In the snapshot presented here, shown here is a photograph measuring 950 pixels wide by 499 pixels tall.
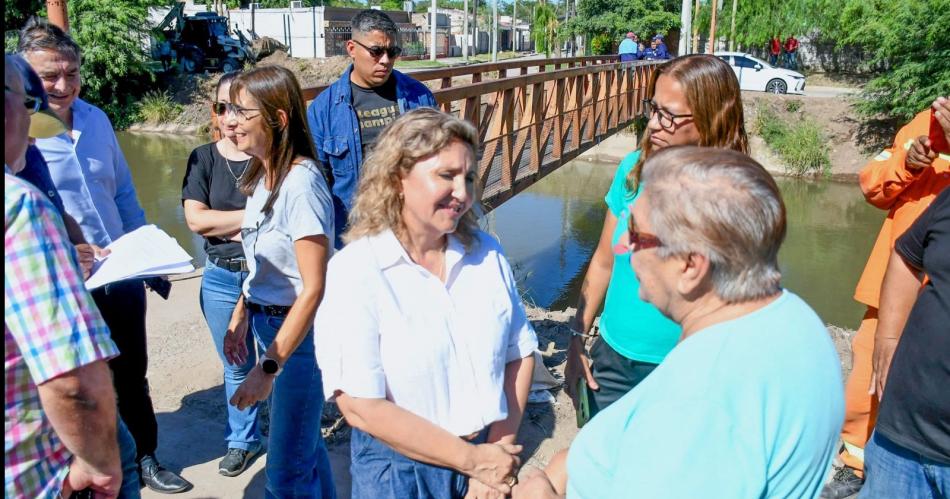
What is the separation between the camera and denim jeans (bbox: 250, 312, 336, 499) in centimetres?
230

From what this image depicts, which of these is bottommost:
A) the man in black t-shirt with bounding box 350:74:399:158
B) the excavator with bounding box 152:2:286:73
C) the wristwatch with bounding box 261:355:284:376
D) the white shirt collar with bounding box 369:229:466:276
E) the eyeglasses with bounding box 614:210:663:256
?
the wristwatch with bounding box 261:355:284:376

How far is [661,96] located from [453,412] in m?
1.15

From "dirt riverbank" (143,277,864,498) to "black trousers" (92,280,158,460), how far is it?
0.95ft

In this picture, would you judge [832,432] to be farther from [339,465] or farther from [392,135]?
[339,465]

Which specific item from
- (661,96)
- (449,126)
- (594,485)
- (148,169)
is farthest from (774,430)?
(148,169)

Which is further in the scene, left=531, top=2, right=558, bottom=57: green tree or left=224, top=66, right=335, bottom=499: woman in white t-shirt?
left=531, top=2, right=558, bottom=57: green tree

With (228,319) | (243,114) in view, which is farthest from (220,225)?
(243,114)

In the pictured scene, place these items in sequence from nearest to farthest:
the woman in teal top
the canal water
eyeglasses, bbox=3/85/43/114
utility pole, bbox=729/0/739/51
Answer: eyeglasses, bbox=3/85/43/114, the woman in teal top, the canal water, utility pole, bbox=729/0/739/51

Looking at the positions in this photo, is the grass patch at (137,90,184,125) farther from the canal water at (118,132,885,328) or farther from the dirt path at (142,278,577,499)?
the dirt path at (142,278,577,499)

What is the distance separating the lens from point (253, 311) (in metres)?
2.44

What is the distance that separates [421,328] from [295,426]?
32.6 inches

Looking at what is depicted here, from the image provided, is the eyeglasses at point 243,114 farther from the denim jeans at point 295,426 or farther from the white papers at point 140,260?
the denim jeans at point 295,426

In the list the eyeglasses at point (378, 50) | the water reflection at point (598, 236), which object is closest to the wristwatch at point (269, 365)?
the eyeglasses at point (378, 50)

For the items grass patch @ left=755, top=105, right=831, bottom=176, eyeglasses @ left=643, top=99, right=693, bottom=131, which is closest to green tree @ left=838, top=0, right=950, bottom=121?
grass patch @ left=755, top=105, right=831, bottom=176
